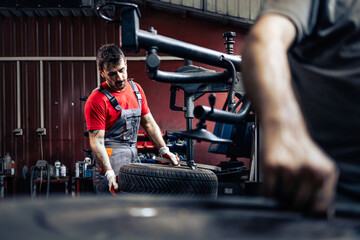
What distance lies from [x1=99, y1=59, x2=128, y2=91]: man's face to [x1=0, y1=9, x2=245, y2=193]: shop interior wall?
10.7ft

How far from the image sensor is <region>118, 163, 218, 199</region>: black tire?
2.05m

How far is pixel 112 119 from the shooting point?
2674 mm

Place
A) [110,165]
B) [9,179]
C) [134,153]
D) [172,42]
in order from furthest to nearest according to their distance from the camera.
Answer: [9,179]
[134,153]
[110,165]
[172,42]

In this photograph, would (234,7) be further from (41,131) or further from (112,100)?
(112,100)

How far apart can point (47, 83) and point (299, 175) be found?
20.7ft

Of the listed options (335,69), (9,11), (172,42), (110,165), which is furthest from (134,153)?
(9,11)

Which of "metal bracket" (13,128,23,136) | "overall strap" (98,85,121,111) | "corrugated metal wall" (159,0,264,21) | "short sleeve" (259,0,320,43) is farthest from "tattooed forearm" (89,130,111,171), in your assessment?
"metal bracket" (13,128,23,136)

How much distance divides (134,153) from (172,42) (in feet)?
4.77

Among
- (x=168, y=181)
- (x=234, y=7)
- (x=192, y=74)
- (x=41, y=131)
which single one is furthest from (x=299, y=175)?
(x=41, y=131)

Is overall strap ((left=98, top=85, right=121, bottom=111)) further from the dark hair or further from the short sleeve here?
the short sleeve

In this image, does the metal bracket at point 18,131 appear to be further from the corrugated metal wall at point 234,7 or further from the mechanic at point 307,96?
the mechanic at point 307,96

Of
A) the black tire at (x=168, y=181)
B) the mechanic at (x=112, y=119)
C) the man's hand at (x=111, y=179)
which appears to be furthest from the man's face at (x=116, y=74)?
the black tire at (x=168, y=181)

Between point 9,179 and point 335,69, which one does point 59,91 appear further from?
point 335,69

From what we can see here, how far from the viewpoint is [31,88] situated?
20.3ft
